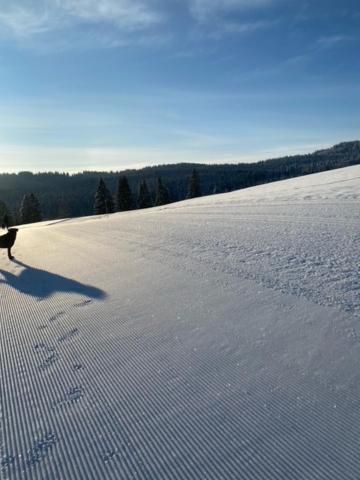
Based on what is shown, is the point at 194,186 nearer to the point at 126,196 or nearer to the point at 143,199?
the point at 143,199

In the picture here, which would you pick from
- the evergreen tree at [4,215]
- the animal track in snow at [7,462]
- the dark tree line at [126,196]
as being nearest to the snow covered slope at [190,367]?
the animal track in snow at [7,462]

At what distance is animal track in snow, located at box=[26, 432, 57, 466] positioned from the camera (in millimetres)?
Answer: 2576

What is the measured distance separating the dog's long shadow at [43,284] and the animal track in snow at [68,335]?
1.27 meters

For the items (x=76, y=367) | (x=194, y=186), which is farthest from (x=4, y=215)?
(x=194, y=186)

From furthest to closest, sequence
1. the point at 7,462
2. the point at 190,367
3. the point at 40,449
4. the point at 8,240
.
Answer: the point at 8,240, the point at 190,367, the point at 40,449, the point at 7,462

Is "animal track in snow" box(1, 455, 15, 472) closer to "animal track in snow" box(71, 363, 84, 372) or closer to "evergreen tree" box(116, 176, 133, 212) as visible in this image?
"animal track in snow" box(71, 363, 84, 372)

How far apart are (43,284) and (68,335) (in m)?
2.78

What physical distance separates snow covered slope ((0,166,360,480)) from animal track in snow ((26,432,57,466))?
1 centimetres

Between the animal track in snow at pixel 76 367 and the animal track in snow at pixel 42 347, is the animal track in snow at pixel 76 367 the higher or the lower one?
the lower one

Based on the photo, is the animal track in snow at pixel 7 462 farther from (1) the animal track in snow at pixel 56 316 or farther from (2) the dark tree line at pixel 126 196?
(2) the dark tree line at pixel 126 196

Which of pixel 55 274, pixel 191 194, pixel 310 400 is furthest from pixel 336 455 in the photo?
pixel 191 194

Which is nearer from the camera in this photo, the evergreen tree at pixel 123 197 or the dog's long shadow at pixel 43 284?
the dog's long shadow at pixel 43 284

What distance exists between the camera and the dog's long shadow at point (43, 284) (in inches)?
250

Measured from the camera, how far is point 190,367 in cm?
368
